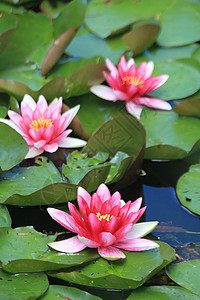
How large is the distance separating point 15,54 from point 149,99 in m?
0.92

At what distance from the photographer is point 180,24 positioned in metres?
3.03

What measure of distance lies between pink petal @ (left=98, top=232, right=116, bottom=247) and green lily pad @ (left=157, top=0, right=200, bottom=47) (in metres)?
1.72

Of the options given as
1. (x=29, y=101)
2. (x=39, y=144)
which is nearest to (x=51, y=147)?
(x=39, y=144)

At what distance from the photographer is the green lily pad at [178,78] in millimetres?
2486

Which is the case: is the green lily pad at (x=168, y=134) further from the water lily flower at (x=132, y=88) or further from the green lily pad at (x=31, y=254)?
the green lily pad at (x=31, y=254)

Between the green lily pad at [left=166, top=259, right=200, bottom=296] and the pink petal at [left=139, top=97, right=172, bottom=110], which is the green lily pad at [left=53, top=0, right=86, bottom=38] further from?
the green lily pad at [left=166, top=259, right=200, bottom=296]

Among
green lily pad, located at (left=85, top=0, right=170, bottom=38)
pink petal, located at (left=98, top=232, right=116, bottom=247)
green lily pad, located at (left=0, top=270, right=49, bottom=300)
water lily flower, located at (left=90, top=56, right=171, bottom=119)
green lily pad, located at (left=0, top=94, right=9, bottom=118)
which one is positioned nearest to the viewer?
green lily pad, located at (left=0, top=270, right=49, bottom=300)

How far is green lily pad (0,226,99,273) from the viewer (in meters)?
1.51

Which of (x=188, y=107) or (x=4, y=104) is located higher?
(x=4, y=104)

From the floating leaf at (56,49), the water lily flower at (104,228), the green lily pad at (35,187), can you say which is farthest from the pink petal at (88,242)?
the floating leaf at (56,49)

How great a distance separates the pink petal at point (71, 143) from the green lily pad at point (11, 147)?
26cm

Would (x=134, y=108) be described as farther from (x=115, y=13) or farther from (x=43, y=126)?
(x=115, y=13)

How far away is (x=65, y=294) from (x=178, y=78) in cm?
156

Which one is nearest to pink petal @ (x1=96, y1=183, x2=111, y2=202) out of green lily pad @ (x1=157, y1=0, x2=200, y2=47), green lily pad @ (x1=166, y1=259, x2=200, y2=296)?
green lily pad @ (x1=166, y1=259, x2=200, y2=296)
